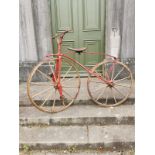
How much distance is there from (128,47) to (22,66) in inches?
96.4

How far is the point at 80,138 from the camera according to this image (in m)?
3.89

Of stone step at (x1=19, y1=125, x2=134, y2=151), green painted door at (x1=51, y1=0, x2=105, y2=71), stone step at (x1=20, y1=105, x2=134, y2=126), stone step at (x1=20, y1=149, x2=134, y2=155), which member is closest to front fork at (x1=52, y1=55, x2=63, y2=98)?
stone step at (x1=20, y1=105, x2=134, y2=126)

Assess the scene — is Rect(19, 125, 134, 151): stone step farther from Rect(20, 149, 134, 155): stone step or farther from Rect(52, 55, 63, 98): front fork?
Rect(52, 55, 63, 98): front fork

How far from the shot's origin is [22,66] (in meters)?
5.44

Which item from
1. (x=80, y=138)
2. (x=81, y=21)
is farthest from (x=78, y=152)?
(x=81, y=21)

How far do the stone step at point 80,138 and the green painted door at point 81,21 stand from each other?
7.04ft

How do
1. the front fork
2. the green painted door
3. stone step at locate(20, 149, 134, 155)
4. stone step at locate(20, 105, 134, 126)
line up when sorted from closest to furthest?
stone step at locate(20, 149, 134, 155)
the front fork
stone step at locate(20, 105, 134, 126)
the green painted door

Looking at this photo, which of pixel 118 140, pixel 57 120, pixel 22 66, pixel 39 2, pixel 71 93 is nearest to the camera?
pixel 118 140

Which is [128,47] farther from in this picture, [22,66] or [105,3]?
[22,66]

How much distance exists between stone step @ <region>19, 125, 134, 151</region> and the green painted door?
7.04 feet

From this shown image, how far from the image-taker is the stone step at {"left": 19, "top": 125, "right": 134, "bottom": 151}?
3828 millimetres

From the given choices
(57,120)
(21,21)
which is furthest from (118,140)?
(21,21)

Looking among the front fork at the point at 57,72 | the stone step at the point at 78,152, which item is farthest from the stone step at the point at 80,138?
the front fork at the point at 57,72

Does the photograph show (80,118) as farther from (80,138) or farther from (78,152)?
(78,152)
